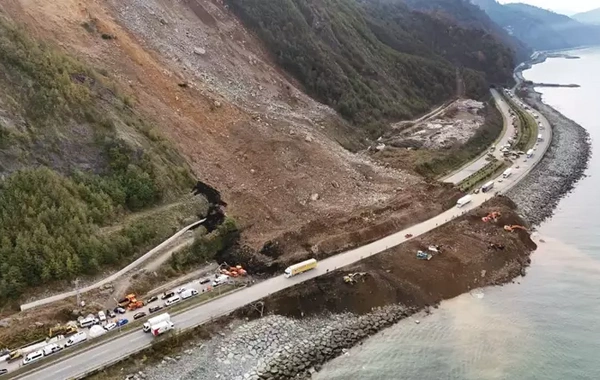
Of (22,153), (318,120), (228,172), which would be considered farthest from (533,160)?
(22,153)

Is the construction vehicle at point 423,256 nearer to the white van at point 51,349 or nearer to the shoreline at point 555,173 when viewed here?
the shoreline at point 555,173

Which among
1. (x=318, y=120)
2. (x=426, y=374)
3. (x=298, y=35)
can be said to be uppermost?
(x=298, y=35)

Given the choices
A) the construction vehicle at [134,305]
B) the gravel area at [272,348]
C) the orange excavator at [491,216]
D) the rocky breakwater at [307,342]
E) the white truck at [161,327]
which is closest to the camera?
the gravel area at [272,348]

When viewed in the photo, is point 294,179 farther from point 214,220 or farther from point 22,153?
point 22,153

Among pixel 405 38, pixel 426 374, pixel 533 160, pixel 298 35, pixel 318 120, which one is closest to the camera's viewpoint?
pixel 426 374

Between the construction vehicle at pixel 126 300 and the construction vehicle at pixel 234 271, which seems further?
the construction vehicle at pixel 234 271

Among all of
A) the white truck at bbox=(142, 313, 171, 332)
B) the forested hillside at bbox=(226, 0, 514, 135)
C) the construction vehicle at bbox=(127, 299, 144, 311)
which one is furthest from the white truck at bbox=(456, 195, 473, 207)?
the construction vehicle at bbox=(127, 299, 144, 311)

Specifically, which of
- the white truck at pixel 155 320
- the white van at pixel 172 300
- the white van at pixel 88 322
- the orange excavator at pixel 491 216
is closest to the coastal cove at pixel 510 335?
the orange excavator at pixel 491 216
